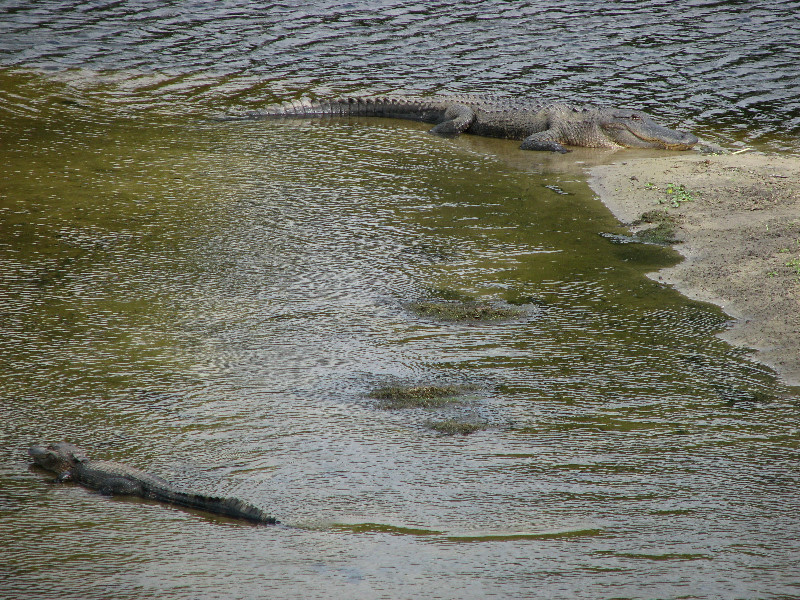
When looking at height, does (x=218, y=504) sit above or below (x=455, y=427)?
above

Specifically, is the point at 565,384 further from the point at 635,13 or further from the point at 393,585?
the point at 635,13

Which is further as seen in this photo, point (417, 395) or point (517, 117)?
point (517, 117)

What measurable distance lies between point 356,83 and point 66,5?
6882 millimetres

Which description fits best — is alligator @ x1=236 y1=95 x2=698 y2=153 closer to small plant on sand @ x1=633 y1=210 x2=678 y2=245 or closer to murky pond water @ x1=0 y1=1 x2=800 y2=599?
murky pond water @ x1=0 y1=1 x2=800 y2=599

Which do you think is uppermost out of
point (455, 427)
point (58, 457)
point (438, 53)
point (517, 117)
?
point (438, 53)

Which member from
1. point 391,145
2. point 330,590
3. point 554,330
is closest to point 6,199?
point 391,145

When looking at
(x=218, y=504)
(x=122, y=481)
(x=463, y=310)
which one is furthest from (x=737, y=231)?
(x=122, y=481)

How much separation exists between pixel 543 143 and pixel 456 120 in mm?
1234

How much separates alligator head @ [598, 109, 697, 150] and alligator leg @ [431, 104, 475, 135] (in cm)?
166

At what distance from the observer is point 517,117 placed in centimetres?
1107

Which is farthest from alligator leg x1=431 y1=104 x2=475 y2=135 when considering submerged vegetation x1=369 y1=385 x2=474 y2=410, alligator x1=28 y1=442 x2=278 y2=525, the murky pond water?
alligator x1=28 y1=442 x2=278 y2=525

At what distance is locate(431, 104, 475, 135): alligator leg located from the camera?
10922 millimetres

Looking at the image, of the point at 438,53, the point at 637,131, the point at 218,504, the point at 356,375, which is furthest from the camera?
the point at 438,53

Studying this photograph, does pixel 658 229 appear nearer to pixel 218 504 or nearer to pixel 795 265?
pixel 795 265
